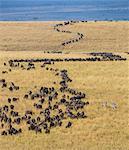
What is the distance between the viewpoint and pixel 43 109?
4219cm

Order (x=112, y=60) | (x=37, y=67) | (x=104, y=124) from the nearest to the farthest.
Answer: (x=104, y=124) < (x=37, y=67) < (x=112, y=60)

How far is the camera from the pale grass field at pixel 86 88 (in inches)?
1323

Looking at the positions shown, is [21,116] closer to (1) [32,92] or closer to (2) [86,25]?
(1) [32,92]

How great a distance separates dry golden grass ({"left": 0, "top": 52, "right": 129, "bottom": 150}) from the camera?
109ft

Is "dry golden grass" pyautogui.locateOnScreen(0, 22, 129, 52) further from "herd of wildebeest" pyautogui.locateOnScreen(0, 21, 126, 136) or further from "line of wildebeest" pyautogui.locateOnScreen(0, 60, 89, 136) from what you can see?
"line of wildebeest" pyautogui.locateOnScreen(0, 60, 89, 136)

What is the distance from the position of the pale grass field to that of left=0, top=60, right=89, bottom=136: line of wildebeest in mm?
633

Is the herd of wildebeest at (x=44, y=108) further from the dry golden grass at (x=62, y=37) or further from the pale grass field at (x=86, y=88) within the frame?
the dry golden grass at (x=62, y=37)

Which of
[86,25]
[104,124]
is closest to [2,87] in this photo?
[104,124]

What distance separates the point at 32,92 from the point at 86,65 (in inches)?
698

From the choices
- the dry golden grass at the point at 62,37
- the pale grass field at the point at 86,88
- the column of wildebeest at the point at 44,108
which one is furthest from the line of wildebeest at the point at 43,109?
the dry golden grass at the point at 62,37

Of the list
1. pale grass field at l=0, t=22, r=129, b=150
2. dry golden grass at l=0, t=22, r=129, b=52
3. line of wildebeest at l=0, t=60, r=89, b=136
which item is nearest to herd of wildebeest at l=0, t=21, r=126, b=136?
line of wildebeest at l=0, t=60, r=89, b=136

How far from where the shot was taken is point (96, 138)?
113 feet

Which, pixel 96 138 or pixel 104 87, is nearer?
pixel 96 138

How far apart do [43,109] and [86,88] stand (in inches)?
375
